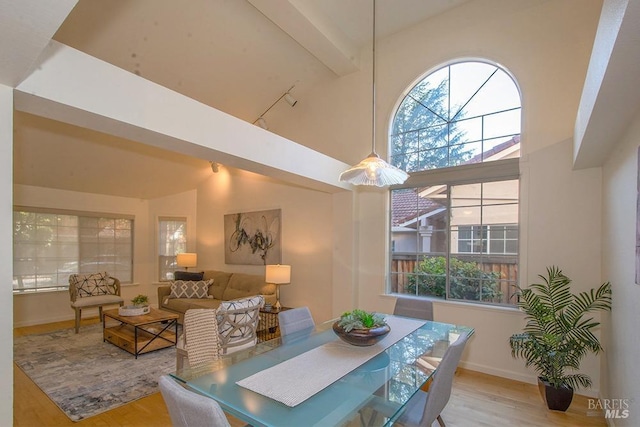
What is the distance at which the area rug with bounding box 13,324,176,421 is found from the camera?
9.46ft

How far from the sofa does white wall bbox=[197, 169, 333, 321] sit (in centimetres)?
31

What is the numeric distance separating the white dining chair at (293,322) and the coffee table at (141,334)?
2.21m

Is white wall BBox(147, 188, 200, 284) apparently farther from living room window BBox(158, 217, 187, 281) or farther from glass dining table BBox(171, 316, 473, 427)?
glass dining table BBox(171, 316, 473, 427)

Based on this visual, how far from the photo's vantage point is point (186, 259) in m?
6.46

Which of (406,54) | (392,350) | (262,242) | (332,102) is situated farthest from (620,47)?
(262,242)

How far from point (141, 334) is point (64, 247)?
2.86 meters

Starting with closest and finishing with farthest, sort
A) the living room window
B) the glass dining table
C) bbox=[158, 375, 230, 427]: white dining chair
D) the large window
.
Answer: bbox=[158, 375, 230, 427]: white dining chair
the glass dining table
the large window
the living room window

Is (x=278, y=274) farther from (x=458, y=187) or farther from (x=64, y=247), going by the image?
(x=64, y=247)

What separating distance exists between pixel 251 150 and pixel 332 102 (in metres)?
2.46

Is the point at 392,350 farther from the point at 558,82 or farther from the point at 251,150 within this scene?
the point at 558,82

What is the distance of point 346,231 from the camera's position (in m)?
4.56

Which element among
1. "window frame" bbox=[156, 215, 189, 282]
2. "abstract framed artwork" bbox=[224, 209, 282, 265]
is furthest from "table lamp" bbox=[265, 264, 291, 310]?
"window frame" bbox=[156, 215, 189, 282]

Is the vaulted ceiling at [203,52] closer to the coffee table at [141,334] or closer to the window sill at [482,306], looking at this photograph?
the coffee table at [141,334]

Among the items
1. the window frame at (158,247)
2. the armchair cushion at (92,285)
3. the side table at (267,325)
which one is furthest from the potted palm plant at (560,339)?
the window frame at (158,247)
